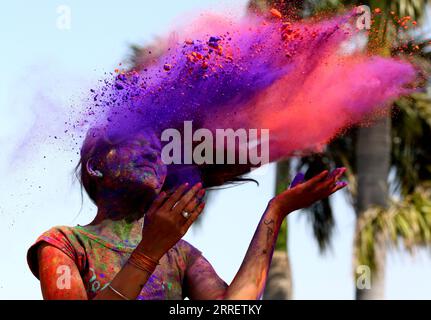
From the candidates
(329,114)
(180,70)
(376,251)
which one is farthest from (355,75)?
(376,251)

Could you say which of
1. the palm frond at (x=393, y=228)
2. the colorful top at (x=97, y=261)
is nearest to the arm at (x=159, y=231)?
the colorful top at (x=97, y=261)

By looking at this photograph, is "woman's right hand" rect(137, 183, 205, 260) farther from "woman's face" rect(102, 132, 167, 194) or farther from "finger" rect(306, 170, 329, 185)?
"finger" rect(306, 170, 329, 185)

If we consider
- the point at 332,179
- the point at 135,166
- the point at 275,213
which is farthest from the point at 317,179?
the point at 135,166

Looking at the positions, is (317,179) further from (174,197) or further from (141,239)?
(141,239)

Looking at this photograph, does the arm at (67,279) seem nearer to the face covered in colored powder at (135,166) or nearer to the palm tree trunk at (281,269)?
the face covered in colored powder at (135,166)

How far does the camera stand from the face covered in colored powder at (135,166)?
356 centimetres

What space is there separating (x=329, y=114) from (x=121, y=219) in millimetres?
1039

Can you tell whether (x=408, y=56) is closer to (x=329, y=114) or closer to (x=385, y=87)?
(x=385, y=87)

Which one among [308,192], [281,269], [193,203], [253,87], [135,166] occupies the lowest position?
[193,203]

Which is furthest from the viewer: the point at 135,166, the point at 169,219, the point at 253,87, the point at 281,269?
the point at 281,269

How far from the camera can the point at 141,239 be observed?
133 inches

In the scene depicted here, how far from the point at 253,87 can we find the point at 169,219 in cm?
80

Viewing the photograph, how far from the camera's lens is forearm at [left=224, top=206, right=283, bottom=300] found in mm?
3348

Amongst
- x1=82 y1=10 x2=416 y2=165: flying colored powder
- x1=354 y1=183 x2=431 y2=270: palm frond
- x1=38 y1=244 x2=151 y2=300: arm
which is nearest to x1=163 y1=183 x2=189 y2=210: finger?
x1=38 y1=244 x2=151 y2=300: arm
